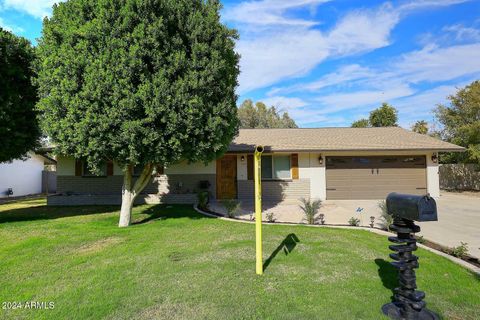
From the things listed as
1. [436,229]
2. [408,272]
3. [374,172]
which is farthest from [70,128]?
[374,172]

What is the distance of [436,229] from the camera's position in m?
7.75

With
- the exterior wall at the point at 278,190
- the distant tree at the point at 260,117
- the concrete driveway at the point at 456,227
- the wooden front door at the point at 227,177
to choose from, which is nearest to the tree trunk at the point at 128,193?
the wooden front door at the point at 227,177

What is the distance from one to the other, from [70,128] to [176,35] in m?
3.33

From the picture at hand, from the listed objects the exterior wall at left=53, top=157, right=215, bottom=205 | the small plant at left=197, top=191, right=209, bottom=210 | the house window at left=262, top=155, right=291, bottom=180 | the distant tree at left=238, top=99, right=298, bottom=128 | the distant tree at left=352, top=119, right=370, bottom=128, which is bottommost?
the small plant at left=197, top=191, right=209, bottom=210

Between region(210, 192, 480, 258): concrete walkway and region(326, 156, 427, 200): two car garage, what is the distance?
78cm

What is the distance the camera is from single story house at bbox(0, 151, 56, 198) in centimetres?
1942

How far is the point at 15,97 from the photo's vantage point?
338 inches

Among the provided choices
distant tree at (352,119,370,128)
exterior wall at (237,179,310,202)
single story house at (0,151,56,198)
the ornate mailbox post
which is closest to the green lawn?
the ornate mailbox post

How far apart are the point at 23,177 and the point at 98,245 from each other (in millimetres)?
19833

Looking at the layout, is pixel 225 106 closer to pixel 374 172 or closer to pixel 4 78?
pixel 4 78

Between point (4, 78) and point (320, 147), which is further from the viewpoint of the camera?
point (320, 147)

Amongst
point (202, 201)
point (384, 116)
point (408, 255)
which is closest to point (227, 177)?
point (202, 201)

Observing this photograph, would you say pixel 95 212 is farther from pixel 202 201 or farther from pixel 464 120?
pixel 464 120

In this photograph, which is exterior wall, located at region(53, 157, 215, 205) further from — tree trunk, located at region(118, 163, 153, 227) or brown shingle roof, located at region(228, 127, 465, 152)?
tree trunk, located at region(118, 163, 153, 227)
